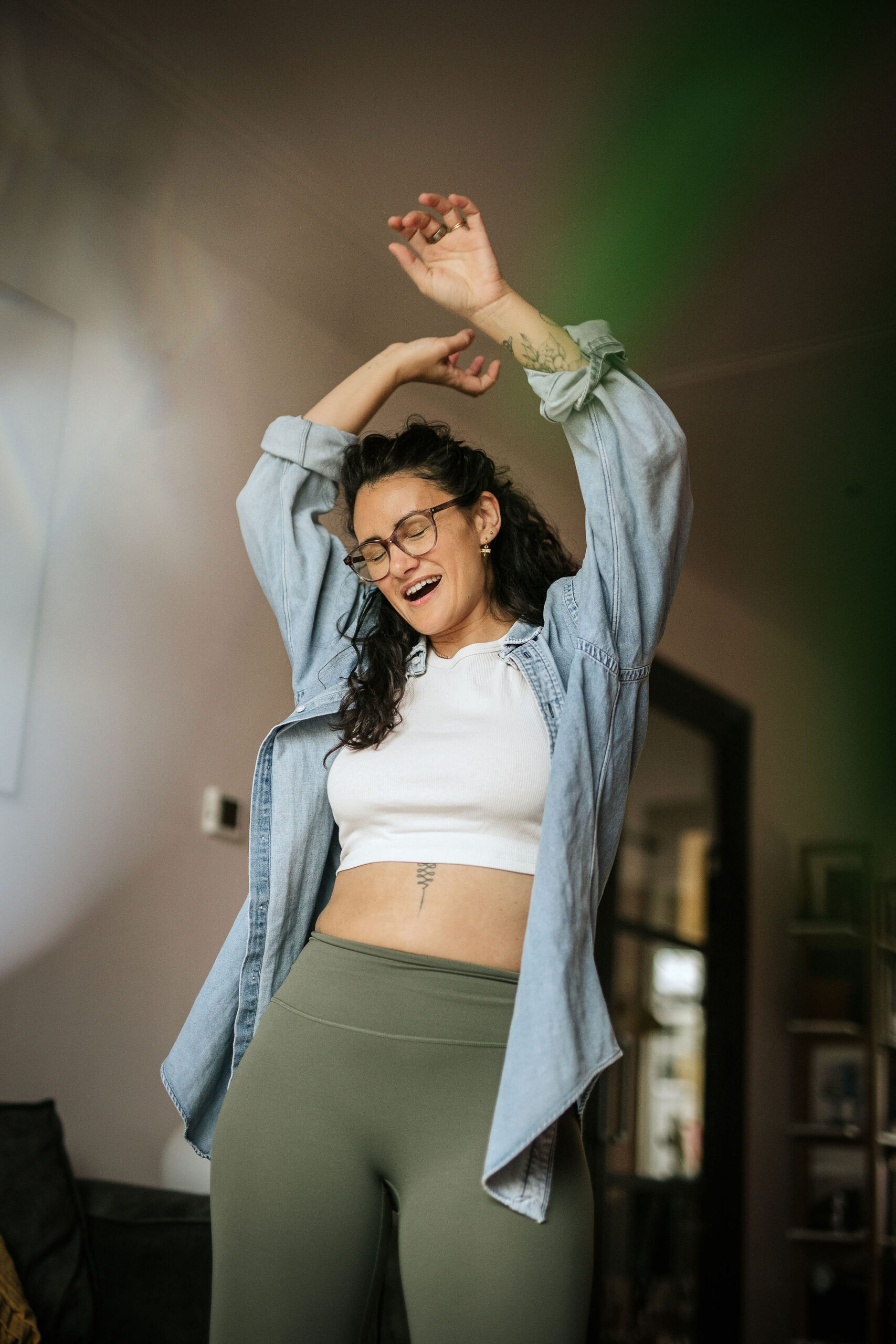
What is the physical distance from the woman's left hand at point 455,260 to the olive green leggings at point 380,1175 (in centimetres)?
75

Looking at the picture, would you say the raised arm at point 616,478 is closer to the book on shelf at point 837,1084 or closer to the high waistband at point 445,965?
the high waistband at point 445,965

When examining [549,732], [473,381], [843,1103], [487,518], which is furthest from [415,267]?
[843,1103]

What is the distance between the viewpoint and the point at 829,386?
3.46 metres

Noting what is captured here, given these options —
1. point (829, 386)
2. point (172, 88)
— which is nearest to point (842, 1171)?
point (829, 386)

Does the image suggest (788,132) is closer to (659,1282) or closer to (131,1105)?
(131,1105)

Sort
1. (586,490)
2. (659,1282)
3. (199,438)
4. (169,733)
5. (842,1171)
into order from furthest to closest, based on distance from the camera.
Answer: (842,1171), (659,1282), (199,438), (169,733), (586,490)

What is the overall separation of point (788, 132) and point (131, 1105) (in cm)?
249

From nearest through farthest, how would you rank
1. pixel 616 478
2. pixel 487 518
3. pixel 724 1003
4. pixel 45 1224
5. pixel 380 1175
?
pixel 380 1175 < pixel 616 478 < pixel 487 518 < pixel 45 1224 < pixel 724 1003

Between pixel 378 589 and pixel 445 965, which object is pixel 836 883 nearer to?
pixel 378 589

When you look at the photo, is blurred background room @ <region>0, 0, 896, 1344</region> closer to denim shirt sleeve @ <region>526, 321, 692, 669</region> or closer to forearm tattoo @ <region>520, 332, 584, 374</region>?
denim shirt sleeve @ <region>526, 321, 692, 669</region>

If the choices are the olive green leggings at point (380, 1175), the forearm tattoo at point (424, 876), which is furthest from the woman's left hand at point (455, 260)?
the olive green leggings at point (380, 1175)

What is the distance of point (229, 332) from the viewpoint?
2.88 metres

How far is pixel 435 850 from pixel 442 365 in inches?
26.1

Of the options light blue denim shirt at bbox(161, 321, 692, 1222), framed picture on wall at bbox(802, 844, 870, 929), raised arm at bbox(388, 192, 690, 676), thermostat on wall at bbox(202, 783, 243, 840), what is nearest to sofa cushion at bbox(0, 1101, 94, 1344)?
light blue denim shirt at bbox(161, 321, 692, 1222)
